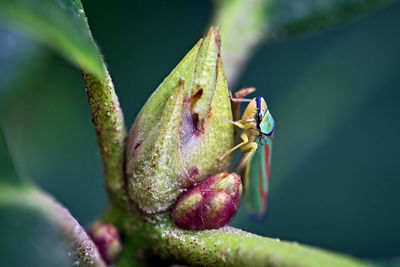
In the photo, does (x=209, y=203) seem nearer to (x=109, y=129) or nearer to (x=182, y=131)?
(x=182, y=131)

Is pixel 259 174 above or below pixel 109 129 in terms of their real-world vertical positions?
below

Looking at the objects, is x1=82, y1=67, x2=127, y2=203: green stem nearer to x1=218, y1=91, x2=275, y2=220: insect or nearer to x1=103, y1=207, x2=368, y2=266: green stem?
x1=103, y1=207, x2=368, y2=266: green stem

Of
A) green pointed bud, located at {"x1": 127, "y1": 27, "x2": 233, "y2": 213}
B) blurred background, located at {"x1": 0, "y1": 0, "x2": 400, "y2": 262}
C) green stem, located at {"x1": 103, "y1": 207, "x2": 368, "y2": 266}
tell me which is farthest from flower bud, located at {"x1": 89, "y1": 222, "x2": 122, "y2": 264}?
blurred background, located at {"x1": 0, "y1": 0, "x2": 400, "y2": 262}

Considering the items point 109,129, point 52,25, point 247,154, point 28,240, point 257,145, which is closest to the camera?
point 52,25

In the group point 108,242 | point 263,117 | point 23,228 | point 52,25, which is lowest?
point 108,242

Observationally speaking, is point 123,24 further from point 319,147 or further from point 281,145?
point 319,147

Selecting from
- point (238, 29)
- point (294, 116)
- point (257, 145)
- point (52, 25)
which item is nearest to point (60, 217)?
point (52, 25)

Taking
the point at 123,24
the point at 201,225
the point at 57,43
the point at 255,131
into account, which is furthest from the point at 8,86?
the point at 57,43
